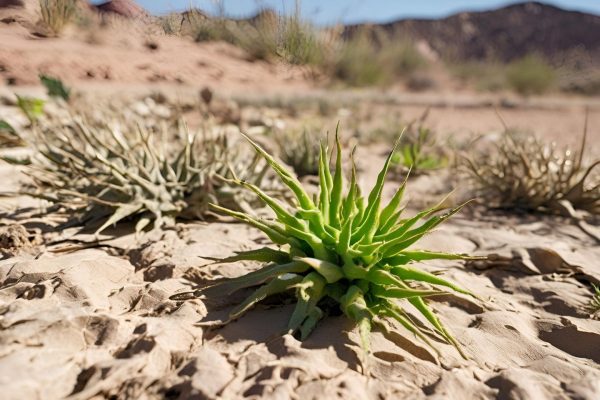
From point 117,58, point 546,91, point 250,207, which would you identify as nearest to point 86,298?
point 250,207

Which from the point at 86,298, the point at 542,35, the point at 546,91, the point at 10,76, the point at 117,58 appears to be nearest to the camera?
the point at 86,298

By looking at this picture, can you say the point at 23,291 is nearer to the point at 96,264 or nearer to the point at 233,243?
the point at 96,264

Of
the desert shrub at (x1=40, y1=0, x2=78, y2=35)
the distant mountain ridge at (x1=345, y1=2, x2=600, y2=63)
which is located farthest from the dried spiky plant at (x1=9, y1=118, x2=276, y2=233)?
the distant mountain ridge at (x1=345, y1=2, x2=600, y2=63)

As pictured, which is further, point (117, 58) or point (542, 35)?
point (542, 35)

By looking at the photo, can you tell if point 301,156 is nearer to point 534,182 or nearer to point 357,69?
point 534,182

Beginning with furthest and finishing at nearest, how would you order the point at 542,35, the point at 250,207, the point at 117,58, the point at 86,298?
the point at 542,35 < the point at 117,58 < the point at 250,207 < the point at 86,298

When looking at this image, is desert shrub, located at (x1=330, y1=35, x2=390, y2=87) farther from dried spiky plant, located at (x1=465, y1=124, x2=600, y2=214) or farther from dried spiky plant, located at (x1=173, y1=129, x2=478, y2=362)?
dried spiky plant, located at (x1=173, y1=129, x2=478, y2=362)

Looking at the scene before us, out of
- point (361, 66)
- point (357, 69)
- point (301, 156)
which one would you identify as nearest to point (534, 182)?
point (301, 156)
